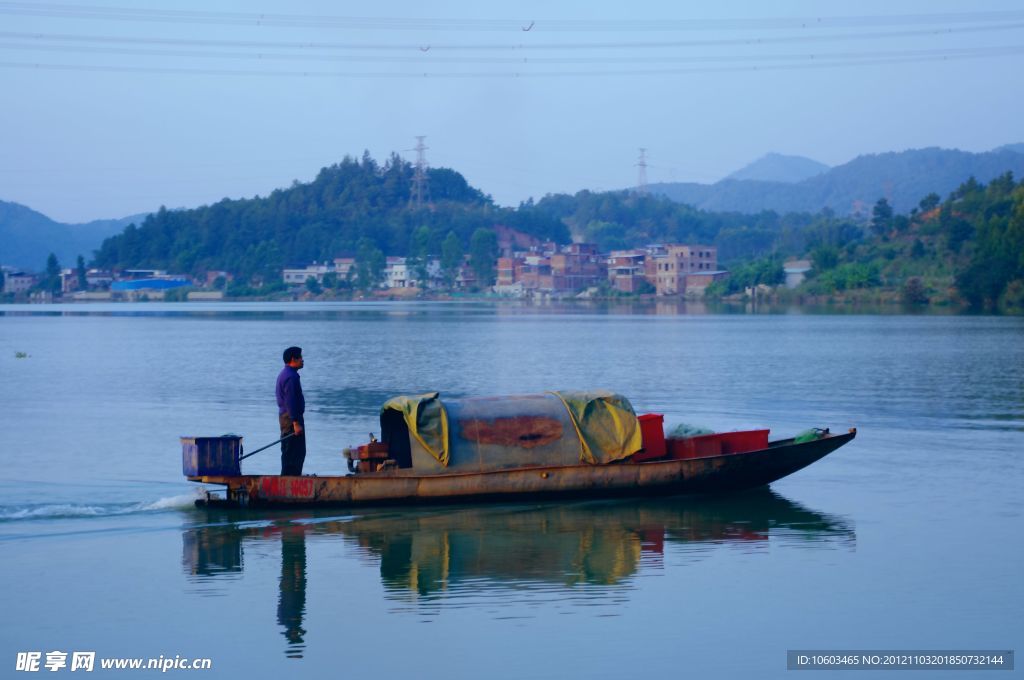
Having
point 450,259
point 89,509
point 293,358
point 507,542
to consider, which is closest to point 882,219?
point 450,259

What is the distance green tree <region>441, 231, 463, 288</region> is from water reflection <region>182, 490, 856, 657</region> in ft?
586

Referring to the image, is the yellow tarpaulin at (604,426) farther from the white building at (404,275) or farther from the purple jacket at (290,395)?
the white building at (404,275)

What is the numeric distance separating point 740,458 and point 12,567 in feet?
28.6

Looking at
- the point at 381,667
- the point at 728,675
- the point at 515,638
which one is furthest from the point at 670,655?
the point at 381,667

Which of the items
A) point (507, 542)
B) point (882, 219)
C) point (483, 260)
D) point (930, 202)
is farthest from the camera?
point (483, 260)

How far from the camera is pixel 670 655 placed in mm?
9883

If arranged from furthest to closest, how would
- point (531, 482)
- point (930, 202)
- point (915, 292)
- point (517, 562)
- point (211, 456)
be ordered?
point (930, 202)
point (915, 292)
point (531, 482)
point (211, 456)
point (517, 562)

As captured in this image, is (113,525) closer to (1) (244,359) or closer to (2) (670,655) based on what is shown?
(2) (670,655)

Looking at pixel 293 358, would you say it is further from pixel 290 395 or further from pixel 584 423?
pixel 584 423

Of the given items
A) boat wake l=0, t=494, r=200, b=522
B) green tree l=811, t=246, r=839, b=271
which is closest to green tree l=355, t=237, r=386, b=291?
green tree l=811, t=246, r=839, b=271

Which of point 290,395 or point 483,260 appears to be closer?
point 290,395

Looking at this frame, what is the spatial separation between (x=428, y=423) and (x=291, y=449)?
177 cm

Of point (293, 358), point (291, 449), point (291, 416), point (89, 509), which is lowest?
point (89, 509)

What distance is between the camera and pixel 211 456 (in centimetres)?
1473
